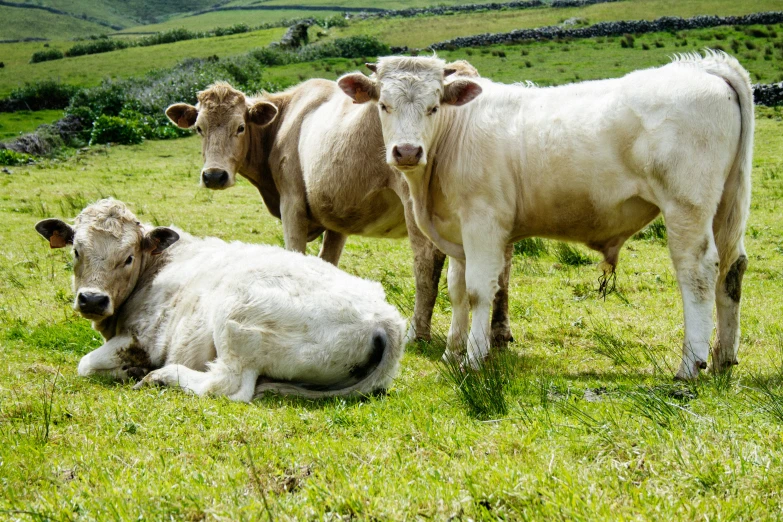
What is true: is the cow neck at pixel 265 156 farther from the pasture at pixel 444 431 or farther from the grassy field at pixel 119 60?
the grassy field at pixel 119 60

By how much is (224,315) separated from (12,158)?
20900mm

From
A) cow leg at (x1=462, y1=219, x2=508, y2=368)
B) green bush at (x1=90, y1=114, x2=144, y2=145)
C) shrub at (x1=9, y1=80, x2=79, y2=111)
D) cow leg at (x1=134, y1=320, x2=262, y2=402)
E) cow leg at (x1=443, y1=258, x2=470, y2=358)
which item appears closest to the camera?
cow leg at (x1=134, y1=320, x2=262, y2=402)

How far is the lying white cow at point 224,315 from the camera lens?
6.16 meters

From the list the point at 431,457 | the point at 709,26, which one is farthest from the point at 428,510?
the point at 709,26

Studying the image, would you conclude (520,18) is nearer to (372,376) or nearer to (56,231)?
(56,231)

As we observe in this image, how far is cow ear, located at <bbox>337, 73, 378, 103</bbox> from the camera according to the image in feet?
25.2

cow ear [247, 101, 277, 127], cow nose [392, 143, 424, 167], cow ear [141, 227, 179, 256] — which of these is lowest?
cow ear [141, 227, 179, 256]

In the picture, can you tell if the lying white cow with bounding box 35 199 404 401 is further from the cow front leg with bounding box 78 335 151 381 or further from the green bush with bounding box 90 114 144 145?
the green bush with bounding box 90 114 144 145

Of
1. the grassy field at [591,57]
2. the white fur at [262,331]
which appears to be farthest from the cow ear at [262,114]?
the grassy field at [591,57]

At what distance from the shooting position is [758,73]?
109ft

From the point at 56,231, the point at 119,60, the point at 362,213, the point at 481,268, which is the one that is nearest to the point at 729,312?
the point at 481,268

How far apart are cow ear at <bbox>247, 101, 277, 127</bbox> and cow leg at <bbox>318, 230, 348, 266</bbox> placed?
64.1 inches

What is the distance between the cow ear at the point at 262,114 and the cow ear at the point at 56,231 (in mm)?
3578

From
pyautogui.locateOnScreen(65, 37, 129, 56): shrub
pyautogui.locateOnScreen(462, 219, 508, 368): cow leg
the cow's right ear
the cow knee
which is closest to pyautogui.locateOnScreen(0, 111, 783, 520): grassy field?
pyautogui.locateOnScreen(462, 219, 508, 368): cow leg
